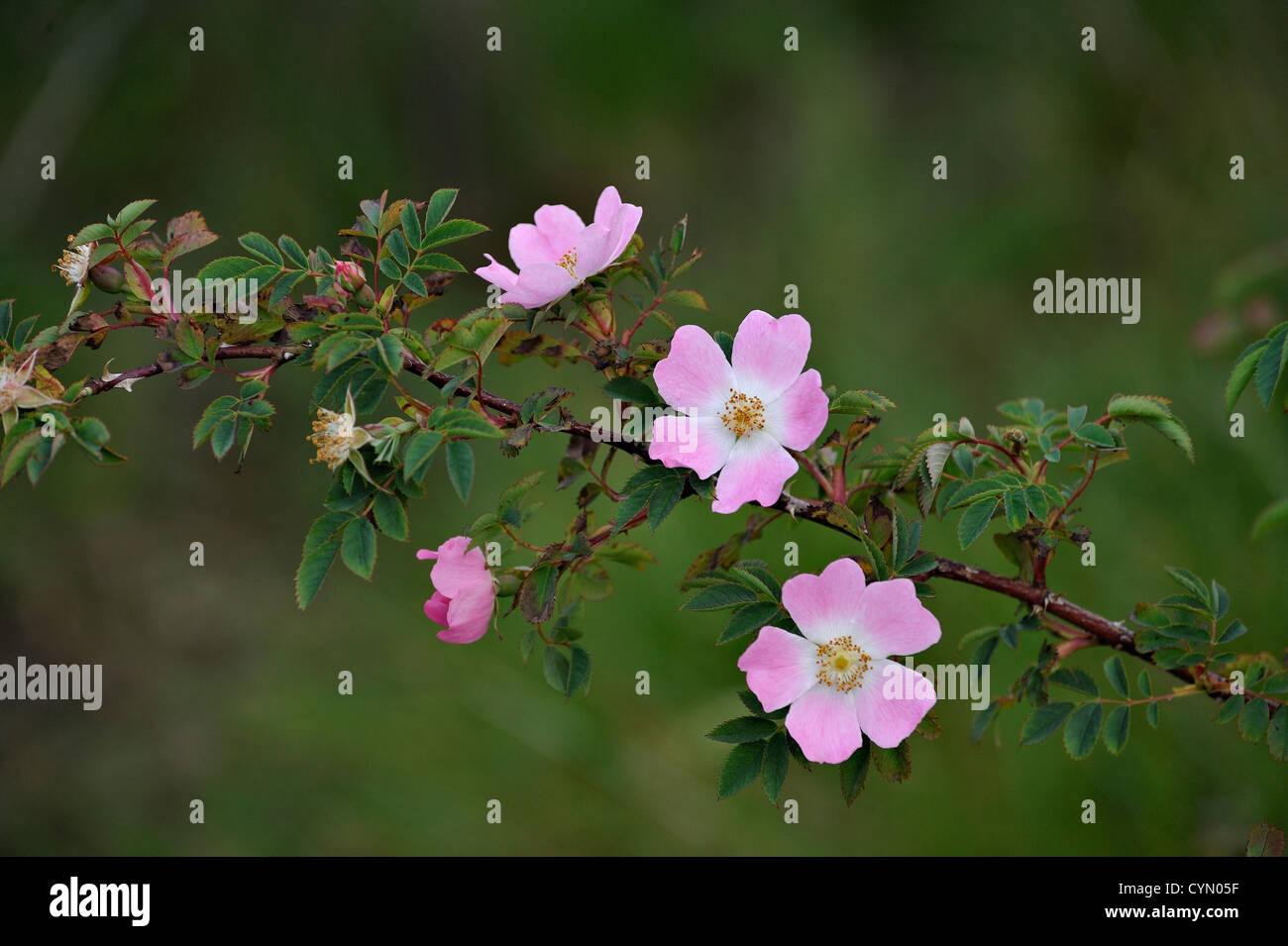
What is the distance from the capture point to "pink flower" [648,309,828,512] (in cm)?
91

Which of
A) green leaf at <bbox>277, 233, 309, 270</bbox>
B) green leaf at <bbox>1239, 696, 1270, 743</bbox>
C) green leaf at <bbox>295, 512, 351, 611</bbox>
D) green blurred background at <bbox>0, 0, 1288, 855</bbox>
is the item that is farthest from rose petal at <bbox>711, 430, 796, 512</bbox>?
green blurred background at <bbox>0, 0, 1288, 855</bbox>

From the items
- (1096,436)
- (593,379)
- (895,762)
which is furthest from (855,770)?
(593,379)

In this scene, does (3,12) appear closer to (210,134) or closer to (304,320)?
(210,134)

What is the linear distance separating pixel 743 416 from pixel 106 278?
1.88ft

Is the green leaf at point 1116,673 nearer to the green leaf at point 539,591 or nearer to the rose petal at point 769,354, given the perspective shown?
the rose petal at point 769,354

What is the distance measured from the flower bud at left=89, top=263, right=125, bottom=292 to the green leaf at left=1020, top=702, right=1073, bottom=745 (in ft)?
3.18

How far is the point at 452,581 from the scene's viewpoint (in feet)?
3.16

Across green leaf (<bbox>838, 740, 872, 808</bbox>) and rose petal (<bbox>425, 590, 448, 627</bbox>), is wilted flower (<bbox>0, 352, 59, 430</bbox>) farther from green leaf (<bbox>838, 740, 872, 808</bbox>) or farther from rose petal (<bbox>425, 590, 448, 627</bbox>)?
green leaf (<bbox>838, 740, 872, 808</bbox>)

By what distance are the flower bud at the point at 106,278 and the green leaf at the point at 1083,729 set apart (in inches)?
39.4

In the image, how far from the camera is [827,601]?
912 mm

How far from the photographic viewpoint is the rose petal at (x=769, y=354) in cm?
95

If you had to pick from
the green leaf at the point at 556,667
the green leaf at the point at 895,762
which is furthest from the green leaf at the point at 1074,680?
the green leaf at the point at 556,667

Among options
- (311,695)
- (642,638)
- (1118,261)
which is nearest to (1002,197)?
(1118,261)

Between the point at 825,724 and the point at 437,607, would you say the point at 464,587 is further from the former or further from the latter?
the point at 825,724
